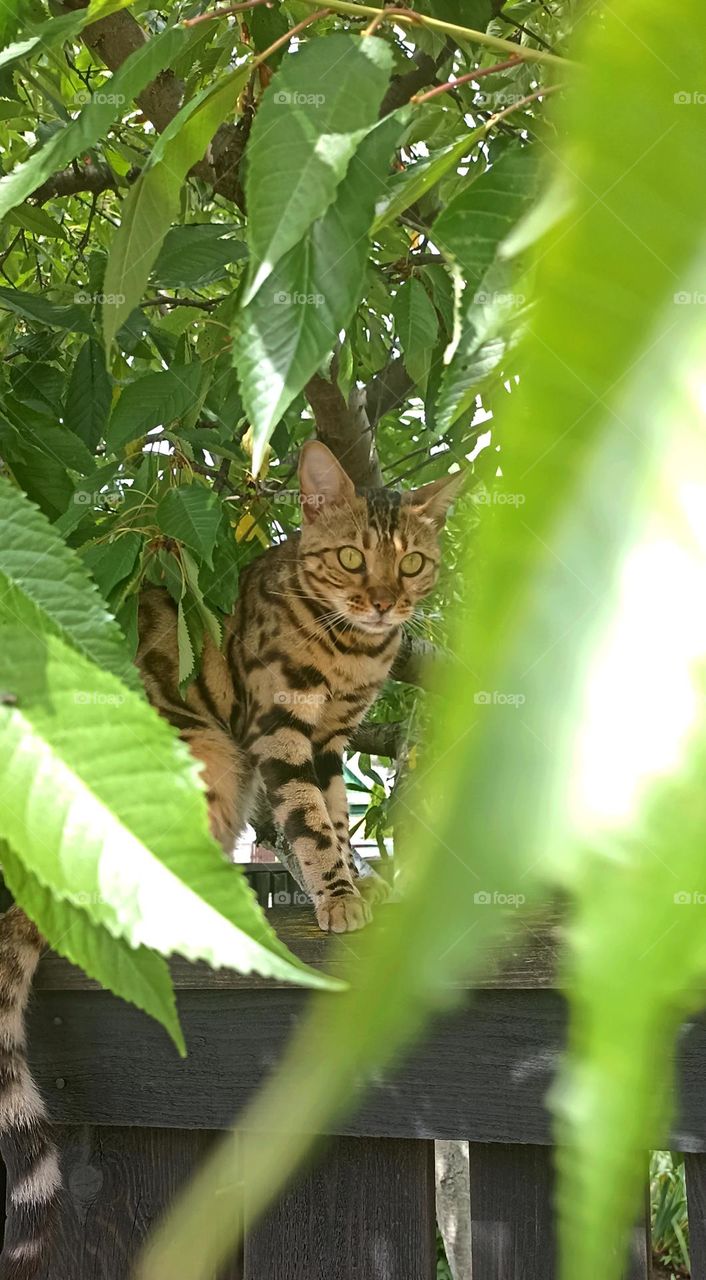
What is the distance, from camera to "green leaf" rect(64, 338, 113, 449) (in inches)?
46.1

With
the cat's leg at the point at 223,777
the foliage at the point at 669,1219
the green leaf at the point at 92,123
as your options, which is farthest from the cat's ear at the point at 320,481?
the foliage at the point at 669,1219

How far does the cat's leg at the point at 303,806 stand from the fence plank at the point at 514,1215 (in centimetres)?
40

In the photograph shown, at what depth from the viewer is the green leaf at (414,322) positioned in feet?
3.22

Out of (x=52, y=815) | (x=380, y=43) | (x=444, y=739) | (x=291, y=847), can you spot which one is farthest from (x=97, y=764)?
(x=291, y=847)

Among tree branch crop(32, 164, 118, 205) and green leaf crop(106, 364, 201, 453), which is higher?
tree branch crop(32, 164, 118, 205)

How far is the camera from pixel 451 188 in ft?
2.57

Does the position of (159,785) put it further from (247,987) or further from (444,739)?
(247,987)

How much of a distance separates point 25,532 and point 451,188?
61 cm

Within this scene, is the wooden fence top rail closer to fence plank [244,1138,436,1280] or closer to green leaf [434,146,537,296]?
fence plank [244,1138,436,1280]

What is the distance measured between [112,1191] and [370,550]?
931 mm

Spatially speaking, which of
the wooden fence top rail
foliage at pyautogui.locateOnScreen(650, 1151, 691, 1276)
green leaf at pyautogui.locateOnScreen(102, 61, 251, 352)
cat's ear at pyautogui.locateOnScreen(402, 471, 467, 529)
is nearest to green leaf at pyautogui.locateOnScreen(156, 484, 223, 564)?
the wooden fence top rail

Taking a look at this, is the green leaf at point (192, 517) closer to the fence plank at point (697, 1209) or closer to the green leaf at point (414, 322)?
the green leaf at point (414, 322)

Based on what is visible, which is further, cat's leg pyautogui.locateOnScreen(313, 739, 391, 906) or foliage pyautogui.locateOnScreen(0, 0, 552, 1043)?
cat's leg pyautogui.locateOnScreen(313, 739, 391, 906)

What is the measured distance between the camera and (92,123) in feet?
1.38
